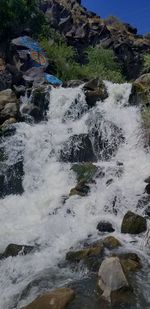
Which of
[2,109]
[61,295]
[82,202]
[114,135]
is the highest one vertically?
[2,109]

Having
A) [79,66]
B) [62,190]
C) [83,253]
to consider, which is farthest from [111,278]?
[79,66]

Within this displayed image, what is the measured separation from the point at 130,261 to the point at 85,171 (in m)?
5.87

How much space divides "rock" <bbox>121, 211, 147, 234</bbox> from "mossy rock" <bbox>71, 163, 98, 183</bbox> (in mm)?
3289

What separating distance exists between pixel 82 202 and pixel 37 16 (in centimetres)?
2819

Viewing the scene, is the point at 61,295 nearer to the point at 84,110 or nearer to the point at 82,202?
the point at 82,202

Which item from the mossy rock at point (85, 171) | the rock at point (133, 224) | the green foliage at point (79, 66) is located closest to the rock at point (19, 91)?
the green foliage at point (79, 66)

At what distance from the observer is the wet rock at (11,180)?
48.5ft

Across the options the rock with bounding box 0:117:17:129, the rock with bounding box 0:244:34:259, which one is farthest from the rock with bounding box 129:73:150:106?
the rock with bounding box 0:244:34:259

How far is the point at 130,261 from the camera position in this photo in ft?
28.7

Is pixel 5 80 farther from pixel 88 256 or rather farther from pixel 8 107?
pixel 88 256

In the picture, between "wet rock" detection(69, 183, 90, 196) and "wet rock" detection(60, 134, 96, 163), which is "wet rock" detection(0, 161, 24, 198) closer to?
"wet rock" detection(60, 134, 96, 163)

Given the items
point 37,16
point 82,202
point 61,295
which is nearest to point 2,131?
point 82,202

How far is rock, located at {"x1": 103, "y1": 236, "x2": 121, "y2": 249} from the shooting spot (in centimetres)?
973

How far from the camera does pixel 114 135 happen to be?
16906 mm
